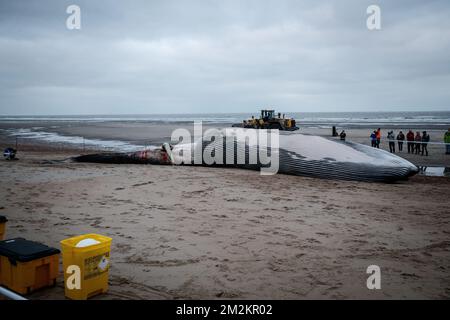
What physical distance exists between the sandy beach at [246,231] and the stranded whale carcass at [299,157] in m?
0.40

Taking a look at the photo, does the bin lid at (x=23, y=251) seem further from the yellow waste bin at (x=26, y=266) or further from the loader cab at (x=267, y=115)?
the loader cab at (x=267, y=115)

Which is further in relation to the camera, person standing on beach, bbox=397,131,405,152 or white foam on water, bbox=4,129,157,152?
white foam on water, bbox=4,129,157,152

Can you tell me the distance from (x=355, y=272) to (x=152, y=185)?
5.98 m

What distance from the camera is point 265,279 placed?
385cm

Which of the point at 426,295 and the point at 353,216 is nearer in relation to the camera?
the point at 426,295

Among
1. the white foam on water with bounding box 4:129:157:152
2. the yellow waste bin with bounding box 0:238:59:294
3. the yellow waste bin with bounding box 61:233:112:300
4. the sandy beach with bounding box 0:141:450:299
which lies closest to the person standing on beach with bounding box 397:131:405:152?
the sandy beach with bounding box 0:141:450:299

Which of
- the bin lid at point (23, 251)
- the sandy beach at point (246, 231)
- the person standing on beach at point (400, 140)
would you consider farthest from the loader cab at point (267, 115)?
the bin lid at point (23, 251)

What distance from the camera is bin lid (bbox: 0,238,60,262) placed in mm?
3375

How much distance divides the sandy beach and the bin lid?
1.41ft

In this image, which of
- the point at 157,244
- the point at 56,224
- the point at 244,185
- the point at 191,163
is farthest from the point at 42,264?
the point at 191,163

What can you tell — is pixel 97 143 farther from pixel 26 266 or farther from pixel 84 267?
pixel 84 267

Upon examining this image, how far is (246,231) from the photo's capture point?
17.9 feet

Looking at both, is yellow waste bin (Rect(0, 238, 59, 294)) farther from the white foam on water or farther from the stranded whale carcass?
the white foam on water

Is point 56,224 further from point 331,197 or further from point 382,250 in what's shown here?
point 331,197
